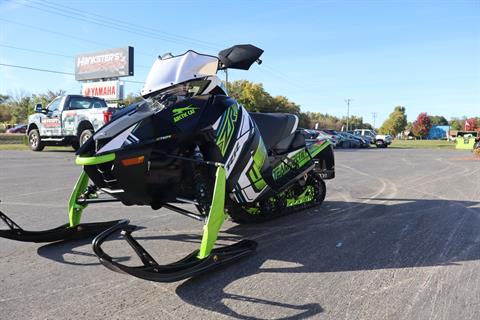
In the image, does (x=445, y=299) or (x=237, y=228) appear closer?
(x=445, y=299)

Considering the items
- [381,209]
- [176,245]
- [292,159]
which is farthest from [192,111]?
[381,209]

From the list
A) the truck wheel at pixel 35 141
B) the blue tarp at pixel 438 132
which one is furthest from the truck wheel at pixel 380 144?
the blue tarp at pixel 438 132

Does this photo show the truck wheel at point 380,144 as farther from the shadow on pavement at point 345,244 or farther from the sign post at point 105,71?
the shadow on pavement at point 345,244

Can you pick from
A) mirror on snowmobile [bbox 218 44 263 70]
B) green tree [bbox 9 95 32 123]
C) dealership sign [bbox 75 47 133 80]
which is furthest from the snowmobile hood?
green tree [bbox 9 95 32 123]

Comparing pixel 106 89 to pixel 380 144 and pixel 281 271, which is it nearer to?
pixel 380 144

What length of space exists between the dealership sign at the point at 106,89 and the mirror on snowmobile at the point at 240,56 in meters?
36.0

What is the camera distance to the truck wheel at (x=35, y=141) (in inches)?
705

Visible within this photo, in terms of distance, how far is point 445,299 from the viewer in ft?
10.8

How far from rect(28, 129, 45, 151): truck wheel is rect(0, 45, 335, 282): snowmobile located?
48.5 feet

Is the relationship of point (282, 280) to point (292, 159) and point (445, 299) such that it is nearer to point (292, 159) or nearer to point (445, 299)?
point (445, 299)

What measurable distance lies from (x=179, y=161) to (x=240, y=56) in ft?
3.73

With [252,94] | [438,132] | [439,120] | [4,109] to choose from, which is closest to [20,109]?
[4,109]

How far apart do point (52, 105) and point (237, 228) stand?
47.0 feet

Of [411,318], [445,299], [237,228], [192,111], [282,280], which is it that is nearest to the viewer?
[411,318]
